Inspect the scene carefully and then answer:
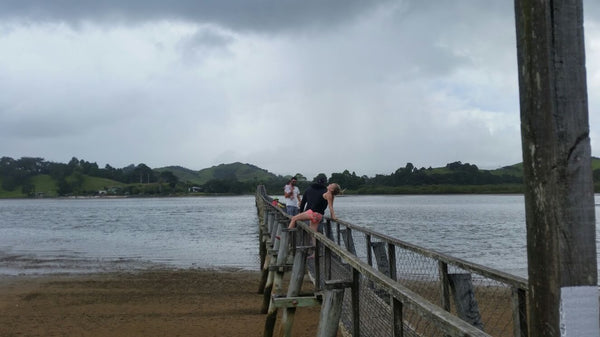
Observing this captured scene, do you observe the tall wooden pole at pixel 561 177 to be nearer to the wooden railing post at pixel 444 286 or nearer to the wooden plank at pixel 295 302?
the wooden railing post at pixel 444 286

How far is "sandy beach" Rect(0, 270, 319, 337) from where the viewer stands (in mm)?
9609

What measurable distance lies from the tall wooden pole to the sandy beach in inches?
291

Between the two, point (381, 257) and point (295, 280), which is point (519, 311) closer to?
point (381, 257)

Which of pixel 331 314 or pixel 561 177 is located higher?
pixel 561 177

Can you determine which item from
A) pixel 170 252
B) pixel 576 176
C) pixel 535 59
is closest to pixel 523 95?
pixel 535 59

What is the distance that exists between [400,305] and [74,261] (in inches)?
779

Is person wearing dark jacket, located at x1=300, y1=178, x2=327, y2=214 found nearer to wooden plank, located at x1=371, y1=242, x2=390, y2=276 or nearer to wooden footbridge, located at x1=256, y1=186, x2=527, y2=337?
wooden footbridge, located at x1=256, y1=186, x2=527, y2=337

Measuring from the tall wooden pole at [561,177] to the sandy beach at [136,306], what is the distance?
738 cm

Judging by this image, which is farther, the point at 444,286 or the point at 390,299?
the point at 444,286

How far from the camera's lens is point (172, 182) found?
583ft

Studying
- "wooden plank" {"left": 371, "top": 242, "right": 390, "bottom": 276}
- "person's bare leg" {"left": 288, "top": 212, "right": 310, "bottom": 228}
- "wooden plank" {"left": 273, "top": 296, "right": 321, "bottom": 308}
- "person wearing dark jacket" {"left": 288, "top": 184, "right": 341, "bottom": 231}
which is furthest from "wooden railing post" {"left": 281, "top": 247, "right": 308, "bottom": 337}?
"person wearing dark jacket" {"left": 288, "top": 184, "right": 341, "bottom": 231}

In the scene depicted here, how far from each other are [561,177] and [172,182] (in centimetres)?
18100

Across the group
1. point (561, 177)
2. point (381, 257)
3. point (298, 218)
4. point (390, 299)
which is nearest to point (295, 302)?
point (381, 257)

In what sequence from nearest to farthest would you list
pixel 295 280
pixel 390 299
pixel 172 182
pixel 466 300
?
pixel 466 300 < pixel 390 299 < pixel 295 280 < pixel 172 182
